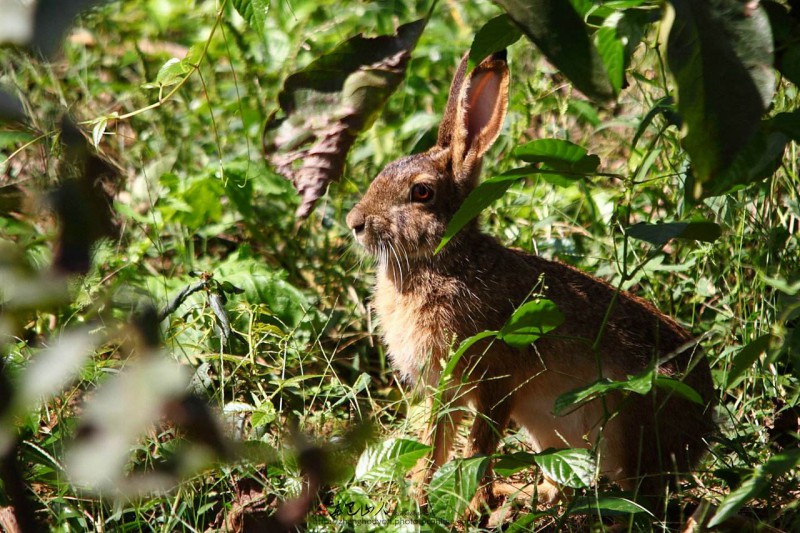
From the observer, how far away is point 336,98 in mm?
2969

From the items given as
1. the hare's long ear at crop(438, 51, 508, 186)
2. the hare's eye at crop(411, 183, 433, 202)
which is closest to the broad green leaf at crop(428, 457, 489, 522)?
the hare's eye at crop(411, 183, 433, 202)

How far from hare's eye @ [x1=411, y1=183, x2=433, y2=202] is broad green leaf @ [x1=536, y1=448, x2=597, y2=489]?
1.48 meters

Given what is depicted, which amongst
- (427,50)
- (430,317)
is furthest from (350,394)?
(427,50)

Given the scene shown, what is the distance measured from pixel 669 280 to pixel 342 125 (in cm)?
192

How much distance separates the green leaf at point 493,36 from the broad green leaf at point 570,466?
112 centimetres

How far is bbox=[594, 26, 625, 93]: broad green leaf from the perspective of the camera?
84.9 inches

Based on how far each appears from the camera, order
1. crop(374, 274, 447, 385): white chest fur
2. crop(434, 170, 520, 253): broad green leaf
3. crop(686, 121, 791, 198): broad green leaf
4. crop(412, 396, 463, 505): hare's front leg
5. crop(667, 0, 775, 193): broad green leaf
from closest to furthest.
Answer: crop(667, 0, 775, 193): broad green leaf < crop(686, 121, 791, 198): broad green leaf < crop(434, 170, 520, 253): broad green leaf < crop(412, 396, 463, 505): hare's front leg < crop(374, 274, 447, 385): white chest fur

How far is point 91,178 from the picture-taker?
1314 millimetres

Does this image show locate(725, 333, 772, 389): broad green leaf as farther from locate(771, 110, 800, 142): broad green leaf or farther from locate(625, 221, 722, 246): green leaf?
locate(771, 110, 800, 142): broad green leaf

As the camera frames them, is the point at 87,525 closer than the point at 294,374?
Yes

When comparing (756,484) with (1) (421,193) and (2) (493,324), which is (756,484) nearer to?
(2) (493,324)

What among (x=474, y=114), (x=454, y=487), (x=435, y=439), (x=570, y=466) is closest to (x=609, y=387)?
(x=570, y=466)

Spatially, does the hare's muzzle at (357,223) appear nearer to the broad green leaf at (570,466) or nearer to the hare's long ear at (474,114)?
the hare's long ear at (474,114)

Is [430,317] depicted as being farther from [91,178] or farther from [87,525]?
[91,178]
